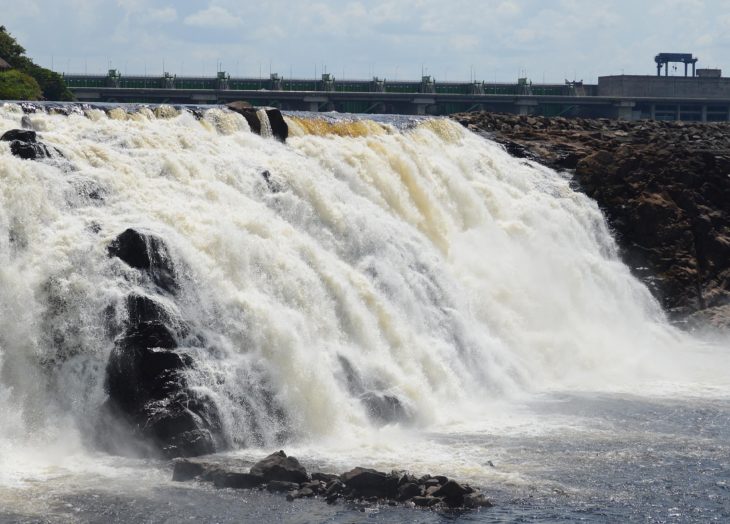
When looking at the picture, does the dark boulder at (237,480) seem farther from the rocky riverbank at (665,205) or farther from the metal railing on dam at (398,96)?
the metal railing on dam at (398,96)

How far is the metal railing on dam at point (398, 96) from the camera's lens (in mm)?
114312

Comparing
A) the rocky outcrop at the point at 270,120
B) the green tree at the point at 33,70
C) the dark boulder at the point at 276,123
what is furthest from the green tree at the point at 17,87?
the dark boulder at the point at 276,123

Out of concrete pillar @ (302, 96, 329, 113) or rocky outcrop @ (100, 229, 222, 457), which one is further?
concrete pillar @ (302, 96, 329, 113)

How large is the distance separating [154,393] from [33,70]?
5865 centimetres

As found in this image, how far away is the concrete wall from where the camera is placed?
472ft

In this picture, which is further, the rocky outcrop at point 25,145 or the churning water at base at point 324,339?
the rocky outcrop at point 25,145

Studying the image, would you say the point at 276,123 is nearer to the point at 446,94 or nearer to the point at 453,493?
the point at 453,493

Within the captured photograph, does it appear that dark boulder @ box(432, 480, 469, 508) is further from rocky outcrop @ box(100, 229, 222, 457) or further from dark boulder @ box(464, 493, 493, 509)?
rocky outcrop @ box(100, 229, 222, 457)

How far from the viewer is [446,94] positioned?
126438mm

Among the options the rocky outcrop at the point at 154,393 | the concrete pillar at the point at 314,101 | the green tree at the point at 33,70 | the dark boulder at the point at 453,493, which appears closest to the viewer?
the dark boulder at the point at 453,493

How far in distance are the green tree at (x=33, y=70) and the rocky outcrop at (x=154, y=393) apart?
55.0 m

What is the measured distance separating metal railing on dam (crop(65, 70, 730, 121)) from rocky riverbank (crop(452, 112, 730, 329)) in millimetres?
49399

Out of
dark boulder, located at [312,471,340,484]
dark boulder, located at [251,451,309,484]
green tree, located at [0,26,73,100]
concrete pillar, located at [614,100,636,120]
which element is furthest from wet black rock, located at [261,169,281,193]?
concrete pillar, located at [614,100,636,120]

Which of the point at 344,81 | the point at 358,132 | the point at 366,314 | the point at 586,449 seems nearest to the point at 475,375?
the point at 366,314
